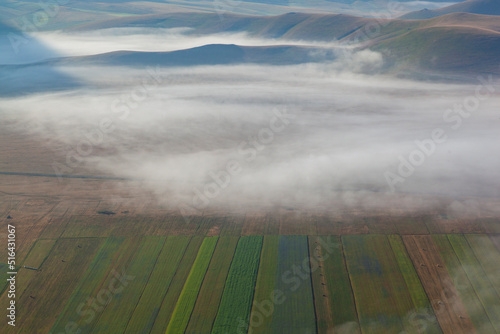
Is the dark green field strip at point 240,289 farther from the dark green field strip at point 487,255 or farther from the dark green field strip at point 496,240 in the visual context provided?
the dark green field strip at point 496,240

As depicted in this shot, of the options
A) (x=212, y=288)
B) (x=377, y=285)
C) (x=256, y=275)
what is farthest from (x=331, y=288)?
(x=212, y=288)

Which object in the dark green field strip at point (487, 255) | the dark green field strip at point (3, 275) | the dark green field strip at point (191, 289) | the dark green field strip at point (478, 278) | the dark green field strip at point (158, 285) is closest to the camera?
the dark green field strip at point (191, 289)

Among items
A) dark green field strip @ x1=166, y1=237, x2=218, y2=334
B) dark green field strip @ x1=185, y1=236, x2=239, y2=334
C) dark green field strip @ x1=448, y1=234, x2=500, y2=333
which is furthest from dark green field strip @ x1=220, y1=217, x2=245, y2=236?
dark green field strip @ x1=448, y1=234, x2=500, y2=333

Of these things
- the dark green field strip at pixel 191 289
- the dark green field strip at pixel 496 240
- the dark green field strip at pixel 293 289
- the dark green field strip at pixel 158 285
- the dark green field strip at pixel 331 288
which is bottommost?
the dark green field strip at pixel 496 240

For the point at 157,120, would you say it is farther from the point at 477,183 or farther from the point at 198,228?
the point at 477,183

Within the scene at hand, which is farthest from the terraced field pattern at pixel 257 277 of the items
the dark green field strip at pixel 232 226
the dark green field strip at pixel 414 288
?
the dark green field strip at pixel 232 226

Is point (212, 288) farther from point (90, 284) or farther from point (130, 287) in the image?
point (90, 284)
